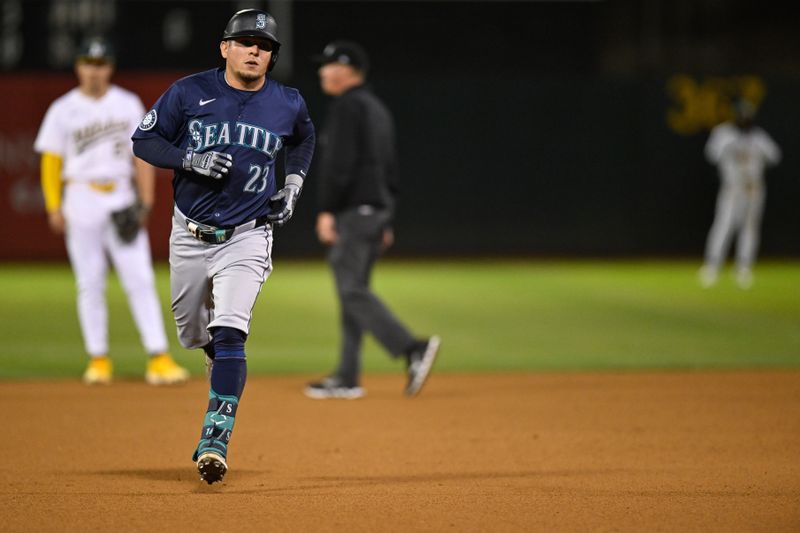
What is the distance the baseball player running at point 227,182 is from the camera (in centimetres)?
567

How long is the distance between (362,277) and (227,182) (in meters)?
2.84

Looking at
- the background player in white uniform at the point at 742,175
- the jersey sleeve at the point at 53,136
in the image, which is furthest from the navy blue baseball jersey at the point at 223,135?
the background player in white uniform at the point at 742,175

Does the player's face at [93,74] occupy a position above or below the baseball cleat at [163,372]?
above

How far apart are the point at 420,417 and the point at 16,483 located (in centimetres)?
275

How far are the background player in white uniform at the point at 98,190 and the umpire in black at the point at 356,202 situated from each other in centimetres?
130

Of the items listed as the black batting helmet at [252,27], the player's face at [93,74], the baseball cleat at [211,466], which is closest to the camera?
the baseball cleat at [211,466]

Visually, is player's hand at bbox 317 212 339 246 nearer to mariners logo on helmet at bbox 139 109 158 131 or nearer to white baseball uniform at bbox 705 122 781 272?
mariners logo on helmet at bbox 139 109 158 131

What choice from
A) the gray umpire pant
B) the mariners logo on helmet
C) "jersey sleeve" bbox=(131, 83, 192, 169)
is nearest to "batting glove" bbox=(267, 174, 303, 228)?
"jersey sleeve" bbox=(131, 83, 192, 169)

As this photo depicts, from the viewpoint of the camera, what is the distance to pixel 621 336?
38.4 feet

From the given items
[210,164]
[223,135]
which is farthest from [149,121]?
[210,164]

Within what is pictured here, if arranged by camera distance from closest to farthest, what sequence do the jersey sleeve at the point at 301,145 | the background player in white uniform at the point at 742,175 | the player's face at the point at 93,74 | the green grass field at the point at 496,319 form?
the jersey sleeve at the point at 301,145, the player's face at the point at 93,74, the green grass field at the point at 496,319, the background player in white uniform at the point at 742,175

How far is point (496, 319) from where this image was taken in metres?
13.0

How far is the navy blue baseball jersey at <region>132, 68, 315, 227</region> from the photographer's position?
18.8ft

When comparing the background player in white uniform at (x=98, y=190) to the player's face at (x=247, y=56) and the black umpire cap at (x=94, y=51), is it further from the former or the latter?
the player's face at (x=247, y=56)
